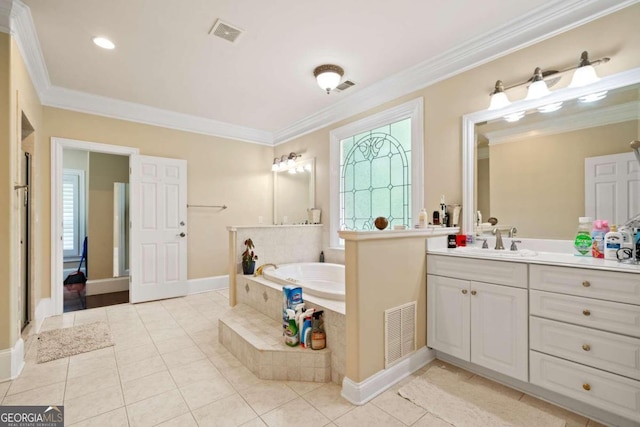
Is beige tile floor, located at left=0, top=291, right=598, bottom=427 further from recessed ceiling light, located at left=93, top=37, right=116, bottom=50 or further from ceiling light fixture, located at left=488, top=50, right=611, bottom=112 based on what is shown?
recessed ceiling light, located at left=93, top=37, right=116, bottom=50

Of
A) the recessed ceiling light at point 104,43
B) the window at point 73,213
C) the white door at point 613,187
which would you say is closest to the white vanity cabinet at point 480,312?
the white door at point 613,187

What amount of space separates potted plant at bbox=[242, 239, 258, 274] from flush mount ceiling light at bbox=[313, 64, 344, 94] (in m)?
1.97

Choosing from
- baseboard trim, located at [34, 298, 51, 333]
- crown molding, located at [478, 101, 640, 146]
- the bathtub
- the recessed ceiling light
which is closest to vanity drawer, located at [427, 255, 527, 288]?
crown molding, located at [478, 101, 640, 146]

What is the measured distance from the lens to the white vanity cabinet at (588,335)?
4.89 ft

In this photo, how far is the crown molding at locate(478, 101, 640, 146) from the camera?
75.5 inches

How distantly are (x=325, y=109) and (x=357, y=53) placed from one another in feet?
4.58

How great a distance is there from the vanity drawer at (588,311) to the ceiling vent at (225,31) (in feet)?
9.59

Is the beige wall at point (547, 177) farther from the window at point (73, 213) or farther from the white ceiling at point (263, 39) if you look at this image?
the window at point (73, 213)

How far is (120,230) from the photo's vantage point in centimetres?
484

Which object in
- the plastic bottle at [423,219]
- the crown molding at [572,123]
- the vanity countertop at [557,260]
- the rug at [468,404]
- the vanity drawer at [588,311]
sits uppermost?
the crown molding at [572,123]


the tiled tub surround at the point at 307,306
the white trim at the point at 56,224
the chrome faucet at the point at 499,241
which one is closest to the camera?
the tiled tub surround at the point at 307,306

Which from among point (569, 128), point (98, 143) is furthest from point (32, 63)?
point (569, 128)

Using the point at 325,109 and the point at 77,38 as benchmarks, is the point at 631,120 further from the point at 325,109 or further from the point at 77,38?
the point at 77,38

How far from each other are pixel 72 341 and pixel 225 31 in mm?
3124
